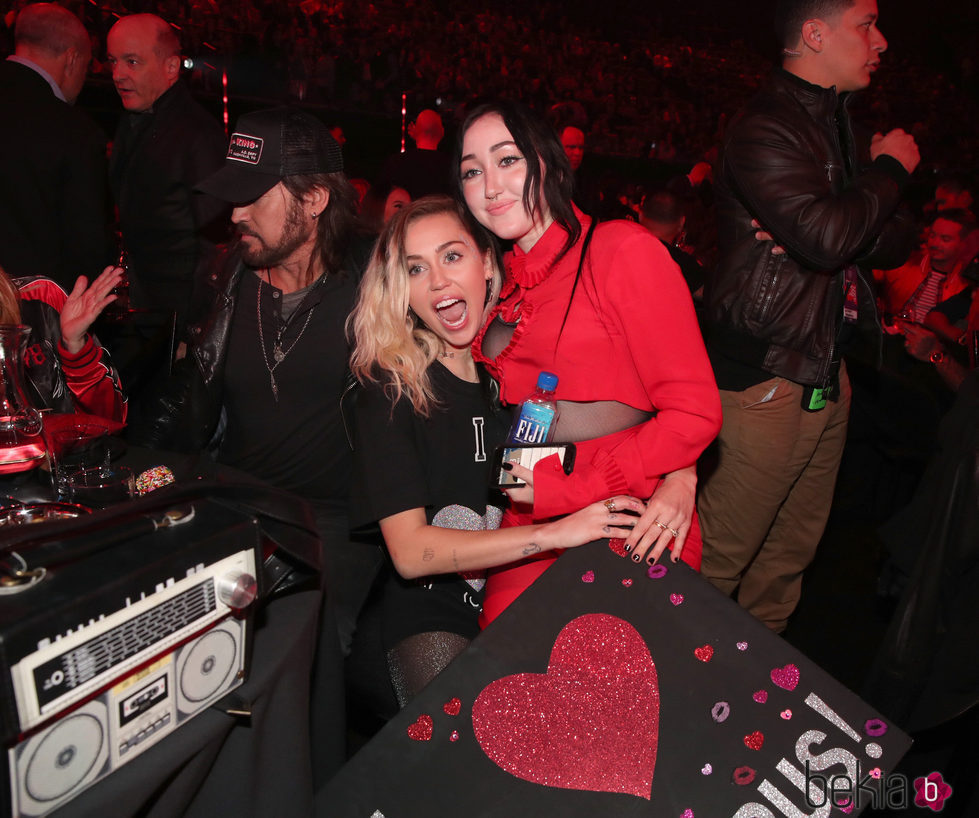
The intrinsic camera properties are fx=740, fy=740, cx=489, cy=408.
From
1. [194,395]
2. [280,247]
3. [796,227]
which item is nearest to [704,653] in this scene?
[796,227]

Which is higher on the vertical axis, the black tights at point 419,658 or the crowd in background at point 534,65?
the crowd in background at point 534,65

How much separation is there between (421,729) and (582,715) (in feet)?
0.86

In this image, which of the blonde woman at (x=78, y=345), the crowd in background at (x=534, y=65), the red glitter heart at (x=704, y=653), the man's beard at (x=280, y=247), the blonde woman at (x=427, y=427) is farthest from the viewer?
the crowd in background at (x=534, y=65)

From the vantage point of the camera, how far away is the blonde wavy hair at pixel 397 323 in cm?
184

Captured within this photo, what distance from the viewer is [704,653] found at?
49.3 inches

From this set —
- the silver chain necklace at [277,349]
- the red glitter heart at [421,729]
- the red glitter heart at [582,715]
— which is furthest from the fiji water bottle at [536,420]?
the silver chain necklace at [277,349]

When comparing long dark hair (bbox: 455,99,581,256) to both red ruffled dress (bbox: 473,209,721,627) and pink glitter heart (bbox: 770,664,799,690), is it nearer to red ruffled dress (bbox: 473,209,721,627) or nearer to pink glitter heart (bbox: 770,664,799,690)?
red ruffled dress (bbox: 473,209,721,627)

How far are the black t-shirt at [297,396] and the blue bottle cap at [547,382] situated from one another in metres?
0.81

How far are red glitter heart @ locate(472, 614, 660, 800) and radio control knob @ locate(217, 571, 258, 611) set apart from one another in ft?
1.39

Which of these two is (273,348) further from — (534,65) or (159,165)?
(534,65)

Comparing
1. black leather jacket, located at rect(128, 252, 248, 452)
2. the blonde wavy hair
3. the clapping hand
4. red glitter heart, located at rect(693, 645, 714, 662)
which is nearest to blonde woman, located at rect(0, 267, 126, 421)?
the clapping hand

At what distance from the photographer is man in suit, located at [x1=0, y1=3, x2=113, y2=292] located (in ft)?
10.0

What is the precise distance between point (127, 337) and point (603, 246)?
2.29 m

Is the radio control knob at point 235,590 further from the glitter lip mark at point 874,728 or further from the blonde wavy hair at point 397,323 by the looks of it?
the glitter lip mark at point 874,728
